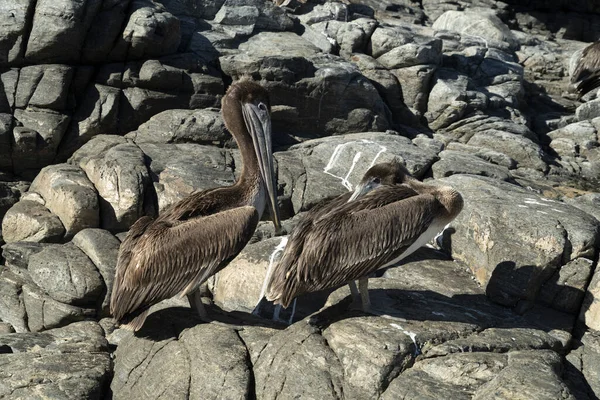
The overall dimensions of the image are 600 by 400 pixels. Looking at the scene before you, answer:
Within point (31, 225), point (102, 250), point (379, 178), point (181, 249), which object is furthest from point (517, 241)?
point (31, 225)

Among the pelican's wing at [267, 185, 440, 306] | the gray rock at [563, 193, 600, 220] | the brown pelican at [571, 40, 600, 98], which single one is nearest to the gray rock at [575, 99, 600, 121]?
the brown pelican at [571, 40, 600, 98]

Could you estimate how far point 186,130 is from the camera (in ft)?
36.5

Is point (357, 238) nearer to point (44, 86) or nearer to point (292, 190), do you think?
point (292, 190)

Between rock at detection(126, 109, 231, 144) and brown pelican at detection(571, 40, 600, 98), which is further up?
brown pelican at detection(571, 40, 600, 98)

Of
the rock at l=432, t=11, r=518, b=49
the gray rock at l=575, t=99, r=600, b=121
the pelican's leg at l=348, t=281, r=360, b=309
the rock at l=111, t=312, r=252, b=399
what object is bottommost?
the rock at l=111, t=312, r=252, b=399

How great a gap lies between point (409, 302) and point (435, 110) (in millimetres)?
7527

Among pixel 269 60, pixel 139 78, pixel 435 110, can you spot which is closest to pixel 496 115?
pixel 435 110

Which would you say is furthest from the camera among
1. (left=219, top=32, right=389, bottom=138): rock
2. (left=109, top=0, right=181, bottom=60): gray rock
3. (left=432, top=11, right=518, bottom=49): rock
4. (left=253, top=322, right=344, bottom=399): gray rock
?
(left=432, top=11, right=518, bottom=49): rock

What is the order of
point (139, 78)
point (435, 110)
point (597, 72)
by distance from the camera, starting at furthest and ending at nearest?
1. point (435, 110)
2. point (139, 78)
3. point (597, 72)

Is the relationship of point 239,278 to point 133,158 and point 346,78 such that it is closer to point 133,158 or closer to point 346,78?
point 133,158

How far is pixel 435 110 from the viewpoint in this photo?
46.1ft

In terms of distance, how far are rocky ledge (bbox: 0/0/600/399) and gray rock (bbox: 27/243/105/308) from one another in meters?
0.02

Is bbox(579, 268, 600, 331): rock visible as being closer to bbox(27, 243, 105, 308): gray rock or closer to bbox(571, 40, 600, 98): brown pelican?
bbox(571, 40, 600, 98): brown pelican

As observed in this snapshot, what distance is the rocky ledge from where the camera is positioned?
20.1 ft
